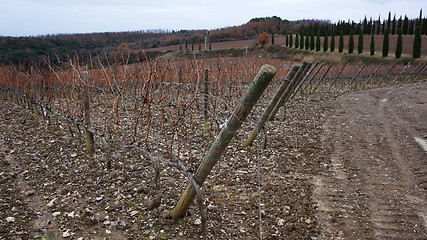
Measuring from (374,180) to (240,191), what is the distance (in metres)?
2.42

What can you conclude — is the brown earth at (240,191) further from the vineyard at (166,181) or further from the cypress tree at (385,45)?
the cypress tree at (385,45)

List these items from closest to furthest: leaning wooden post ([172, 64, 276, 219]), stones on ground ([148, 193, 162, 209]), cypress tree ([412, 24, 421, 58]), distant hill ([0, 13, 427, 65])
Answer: leaning wooden post ([172, 64, 276, 219]) < stones on ground ([148, 193, 162, 209]) < cypress tree ([412, 24, 421, 58]) < distant hill ([0, 13, 427, 65])

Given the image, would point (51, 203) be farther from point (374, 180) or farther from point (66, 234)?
point (374, 180)

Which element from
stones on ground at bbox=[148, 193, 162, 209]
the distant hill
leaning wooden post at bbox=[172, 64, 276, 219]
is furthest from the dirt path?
the distant hill

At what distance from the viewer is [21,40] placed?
5884 cm

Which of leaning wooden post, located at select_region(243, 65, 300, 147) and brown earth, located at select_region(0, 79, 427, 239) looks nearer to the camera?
brown earth, located at select_region(0, 79, 427, 239)

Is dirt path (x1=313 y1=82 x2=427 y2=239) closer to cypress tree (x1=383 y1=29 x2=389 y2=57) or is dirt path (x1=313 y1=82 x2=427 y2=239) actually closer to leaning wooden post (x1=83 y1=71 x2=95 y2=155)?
leaning wooden post (x1=83 y1=71 x2=95 y2=155)

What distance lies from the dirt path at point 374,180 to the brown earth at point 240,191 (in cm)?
2

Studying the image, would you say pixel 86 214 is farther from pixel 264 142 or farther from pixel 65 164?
pixel 264 142

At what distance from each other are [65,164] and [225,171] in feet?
10.6

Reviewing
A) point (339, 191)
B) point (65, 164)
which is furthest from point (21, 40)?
point (339, 191)

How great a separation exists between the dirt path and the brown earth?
17mm

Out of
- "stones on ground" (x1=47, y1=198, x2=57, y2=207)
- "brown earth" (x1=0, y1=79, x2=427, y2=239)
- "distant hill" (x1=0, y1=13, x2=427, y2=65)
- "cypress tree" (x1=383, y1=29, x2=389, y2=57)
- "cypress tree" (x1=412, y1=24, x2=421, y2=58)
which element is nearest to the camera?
"brown earth" (x1=0, y1=79, x2=427, y2=239)

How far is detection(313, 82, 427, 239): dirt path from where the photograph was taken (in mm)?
3428
